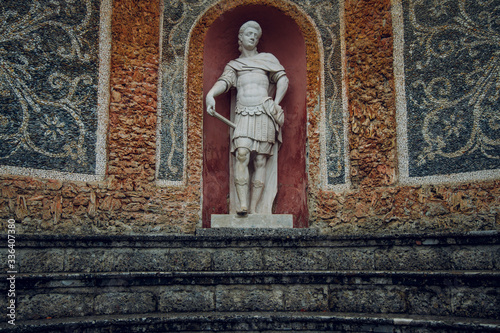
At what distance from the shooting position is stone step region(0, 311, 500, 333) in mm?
3789

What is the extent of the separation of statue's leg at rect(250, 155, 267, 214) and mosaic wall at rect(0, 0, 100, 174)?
73.1 inches

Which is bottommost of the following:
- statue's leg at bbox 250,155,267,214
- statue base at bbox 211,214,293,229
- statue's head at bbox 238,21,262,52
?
statue base at bbox 211,214,293,229

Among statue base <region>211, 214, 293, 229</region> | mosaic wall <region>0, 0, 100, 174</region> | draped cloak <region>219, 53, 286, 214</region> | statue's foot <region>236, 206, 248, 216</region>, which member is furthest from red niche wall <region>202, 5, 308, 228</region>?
mosaic wall <region>0, 0, 100, 174</region>

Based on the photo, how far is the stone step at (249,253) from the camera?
4.29 meters

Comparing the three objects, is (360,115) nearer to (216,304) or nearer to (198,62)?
(198,62)

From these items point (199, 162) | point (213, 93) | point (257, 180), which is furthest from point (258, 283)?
point (213, 93)

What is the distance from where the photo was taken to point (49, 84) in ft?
16.7

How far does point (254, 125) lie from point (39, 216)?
255cm

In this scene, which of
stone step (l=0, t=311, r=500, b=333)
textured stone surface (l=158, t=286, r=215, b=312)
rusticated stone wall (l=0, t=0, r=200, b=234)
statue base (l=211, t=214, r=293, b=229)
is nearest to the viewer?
stone step (l=0, t=311, r=500, b=333)

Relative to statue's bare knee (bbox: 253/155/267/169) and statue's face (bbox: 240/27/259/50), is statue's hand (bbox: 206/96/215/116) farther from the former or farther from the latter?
statue's face (bbox: 240/27/259/50)

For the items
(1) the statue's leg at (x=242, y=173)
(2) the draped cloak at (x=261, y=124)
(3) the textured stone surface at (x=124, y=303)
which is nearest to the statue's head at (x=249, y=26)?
(2) the draped cloak at (x=261, y=124)

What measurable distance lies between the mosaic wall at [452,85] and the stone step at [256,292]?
4.77ft

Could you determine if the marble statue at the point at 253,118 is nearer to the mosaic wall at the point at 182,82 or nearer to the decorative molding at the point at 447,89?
the mosaic wall at the point at 182,82

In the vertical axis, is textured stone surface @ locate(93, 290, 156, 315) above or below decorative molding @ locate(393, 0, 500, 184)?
below
